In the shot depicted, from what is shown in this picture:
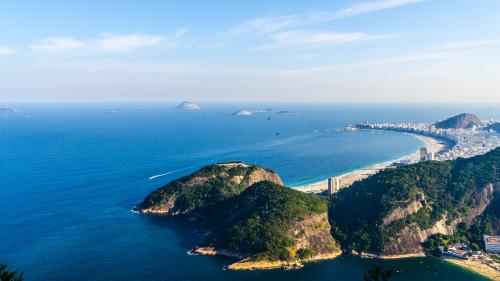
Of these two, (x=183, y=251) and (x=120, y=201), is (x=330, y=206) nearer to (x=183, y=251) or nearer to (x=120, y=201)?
(x=183, y=251)

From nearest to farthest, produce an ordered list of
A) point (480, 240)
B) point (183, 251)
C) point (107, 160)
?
point (183, 251) → point (480, 240) → point (107, 160)

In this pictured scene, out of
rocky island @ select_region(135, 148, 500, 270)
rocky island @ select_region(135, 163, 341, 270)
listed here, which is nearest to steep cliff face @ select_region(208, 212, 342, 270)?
rocky island @ select_region(135, 163, 341, 270)

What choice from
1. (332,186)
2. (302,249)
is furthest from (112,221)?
(332,186)

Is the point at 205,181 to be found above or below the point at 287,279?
above

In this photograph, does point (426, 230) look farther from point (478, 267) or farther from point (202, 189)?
point (202, 189)

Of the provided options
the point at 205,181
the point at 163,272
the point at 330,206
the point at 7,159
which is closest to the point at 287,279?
the point at 163,272

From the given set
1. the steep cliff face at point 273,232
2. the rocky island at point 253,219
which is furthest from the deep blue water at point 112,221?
the rocky island at point 253,219

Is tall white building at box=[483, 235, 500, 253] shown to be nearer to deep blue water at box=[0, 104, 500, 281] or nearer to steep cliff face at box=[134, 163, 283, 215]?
deep blue water at box=[0, 104, 500, 281]
